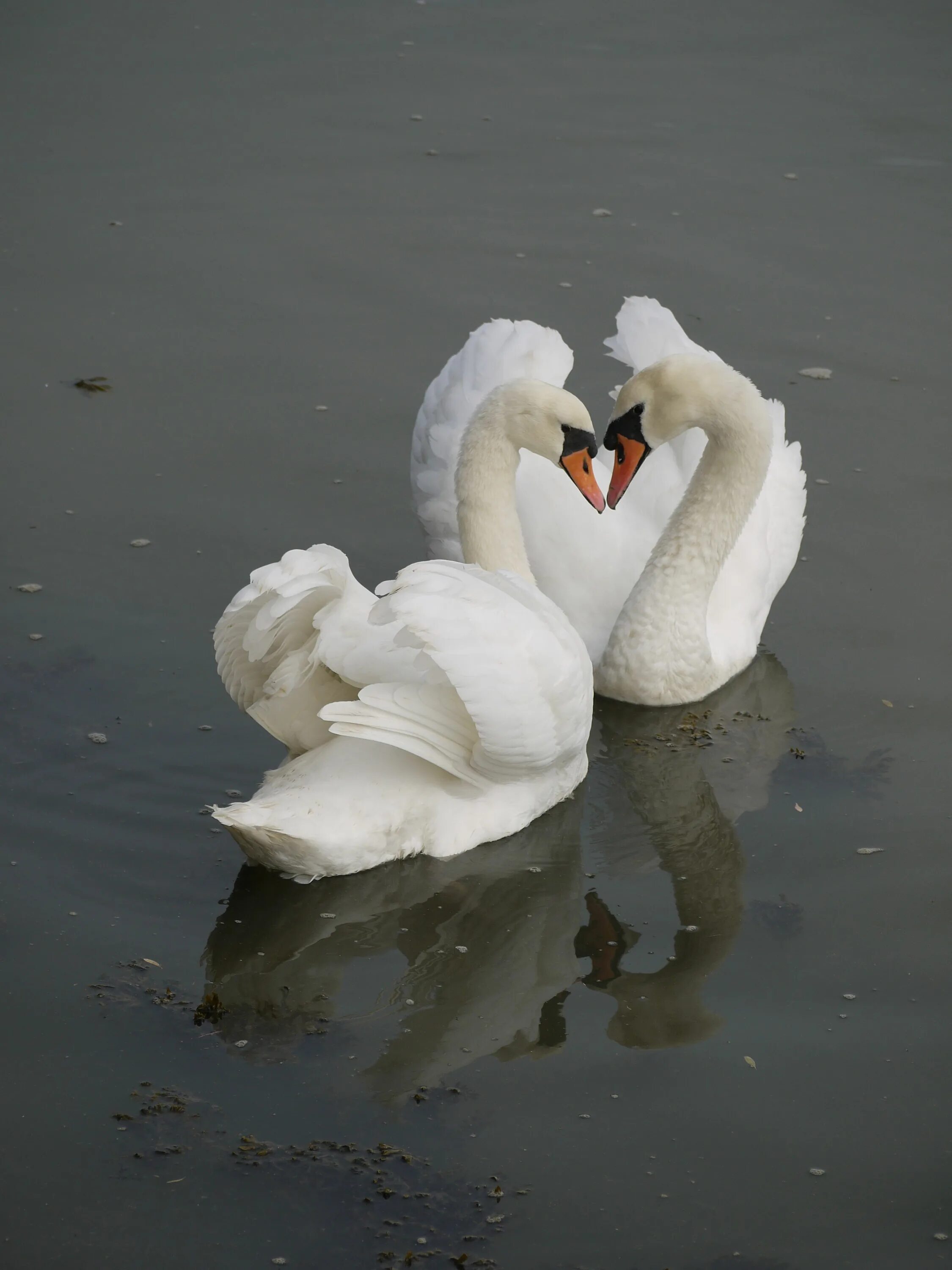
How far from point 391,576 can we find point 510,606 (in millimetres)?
1904

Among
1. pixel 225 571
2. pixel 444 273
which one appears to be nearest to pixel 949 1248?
pixel 225 571

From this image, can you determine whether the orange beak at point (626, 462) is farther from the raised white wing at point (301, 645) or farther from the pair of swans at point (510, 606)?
the raised white wing at point (301, 645)

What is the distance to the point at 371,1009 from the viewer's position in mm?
4633

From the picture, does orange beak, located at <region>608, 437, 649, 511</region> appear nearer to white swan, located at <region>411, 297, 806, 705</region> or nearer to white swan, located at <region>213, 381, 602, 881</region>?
white swan, located at <region>411, 297, 806, 705</region>

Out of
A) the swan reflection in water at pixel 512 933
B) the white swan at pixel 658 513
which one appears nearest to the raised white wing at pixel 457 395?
the white swan at pixel 658 513

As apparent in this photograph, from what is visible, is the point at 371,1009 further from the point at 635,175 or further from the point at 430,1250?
the point at 635,175

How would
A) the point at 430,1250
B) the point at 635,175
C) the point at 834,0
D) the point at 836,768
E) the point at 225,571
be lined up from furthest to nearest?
the point at 834,0
the point at 635,175
the point at 225,571
the point at 836,768
the point at 430,1250

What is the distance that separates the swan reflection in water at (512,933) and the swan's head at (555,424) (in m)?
1.04

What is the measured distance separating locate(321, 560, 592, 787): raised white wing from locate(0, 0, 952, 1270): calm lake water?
1.52 feet

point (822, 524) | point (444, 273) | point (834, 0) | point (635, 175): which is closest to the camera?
point (822, 524)

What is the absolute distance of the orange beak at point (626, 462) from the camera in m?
6.16

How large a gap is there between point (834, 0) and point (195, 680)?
9.71m

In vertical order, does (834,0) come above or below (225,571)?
above

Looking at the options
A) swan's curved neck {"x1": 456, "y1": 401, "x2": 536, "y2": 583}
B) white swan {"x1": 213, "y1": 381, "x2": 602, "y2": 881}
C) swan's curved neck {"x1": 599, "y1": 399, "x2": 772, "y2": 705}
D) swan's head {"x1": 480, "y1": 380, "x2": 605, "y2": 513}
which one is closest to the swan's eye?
swan's head {"x1": 480, "y1": 380, "x2": 605, "y2": 513}
